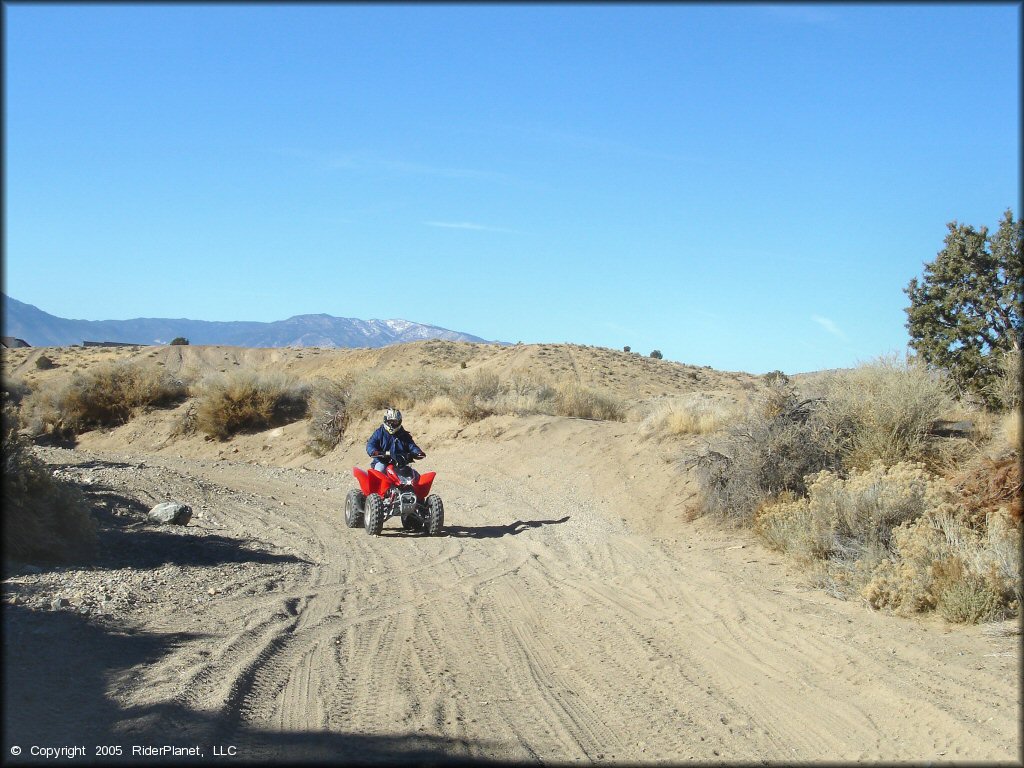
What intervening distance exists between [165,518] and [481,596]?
485cm

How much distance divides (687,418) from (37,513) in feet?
40.6

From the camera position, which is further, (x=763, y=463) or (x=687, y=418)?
(x=687, y=418)

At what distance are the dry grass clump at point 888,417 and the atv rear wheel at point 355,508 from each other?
7.61 meters

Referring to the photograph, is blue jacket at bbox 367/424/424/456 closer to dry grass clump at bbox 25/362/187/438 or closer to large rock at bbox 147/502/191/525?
large rock at bbox 147/502/191/525

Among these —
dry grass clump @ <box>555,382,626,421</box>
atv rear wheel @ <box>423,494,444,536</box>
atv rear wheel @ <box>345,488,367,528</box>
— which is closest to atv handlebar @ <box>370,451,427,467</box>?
atv rear wheel @ <box>345,488,367,528</box>

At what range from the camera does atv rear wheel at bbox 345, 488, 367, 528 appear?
1316cm

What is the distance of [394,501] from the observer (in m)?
12.7

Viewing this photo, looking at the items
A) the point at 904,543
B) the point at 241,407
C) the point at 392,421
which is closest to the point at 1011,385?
the point at 904,543

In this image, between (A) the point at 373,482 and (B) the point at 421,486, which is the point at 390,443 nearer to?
(A) the point at 373,482

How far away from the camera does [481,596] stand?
910 cm

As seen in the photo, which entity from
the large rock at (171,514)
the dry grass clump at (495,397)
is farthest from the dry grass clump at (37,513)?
the dry grass clump at (495,397)

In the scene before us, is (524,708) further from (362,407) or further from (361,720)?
(362,407)

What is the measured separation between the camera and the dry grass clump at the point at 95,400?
94.1ft

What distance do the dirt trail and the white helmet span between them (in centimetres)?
184
